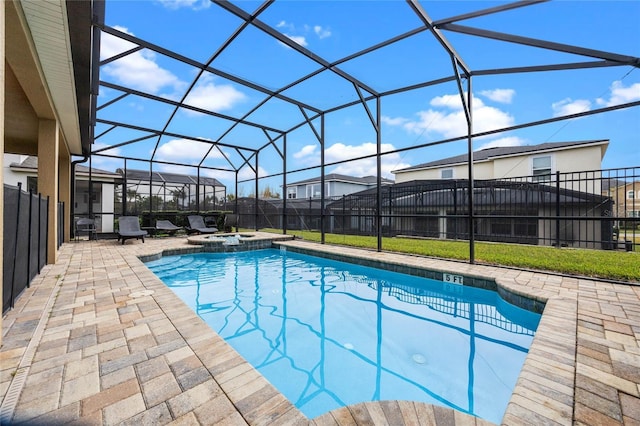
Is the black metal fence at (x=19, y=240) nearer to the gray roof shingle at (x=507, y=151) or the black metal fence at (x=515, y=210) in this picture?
the black metal fence at (x=515, y=210)

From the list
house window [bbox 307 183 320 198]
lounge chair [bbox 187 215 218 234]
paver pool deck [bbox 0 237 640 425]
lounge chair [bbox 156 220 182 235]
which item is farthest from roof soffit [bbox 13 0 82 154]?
house window [bbox 307 183 320 198]

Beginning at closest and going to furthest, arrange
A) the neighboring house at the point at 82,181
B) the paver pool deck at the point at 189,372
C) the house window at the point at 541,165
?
1. the paver pool deck at the point at 189,372
2. the neighboring house at the point at 82,181
3. the house window at the point at 541,165

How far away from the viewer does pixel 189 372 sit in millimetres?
1813

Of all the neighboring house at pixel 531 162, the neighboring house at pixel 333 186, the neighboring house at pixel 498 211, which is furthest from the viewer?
the neighboring house at pixel 333 186

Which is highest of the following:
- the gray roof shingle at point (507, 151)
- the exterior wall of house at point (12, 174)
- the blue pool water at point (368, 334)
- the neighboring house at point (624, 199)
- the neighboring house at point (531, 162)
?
the gray roof shingle at point (507, 151)

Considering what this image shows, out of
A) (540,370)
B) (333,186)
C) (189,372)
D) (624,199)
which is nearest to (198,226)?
(189,372)

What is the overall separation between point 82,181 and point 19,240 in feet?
42.4

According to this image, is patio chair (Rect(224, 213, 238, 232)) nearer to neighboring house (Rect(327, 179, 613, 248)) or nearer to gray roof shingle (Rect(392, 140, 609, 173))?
neighboring house (Rect(327, 179, 613, 248))

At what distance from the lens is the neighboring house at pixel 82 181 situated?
10.9 meters

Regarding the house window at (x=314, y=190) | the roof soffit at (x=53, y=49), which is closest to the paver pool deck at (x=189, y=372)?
the roof soffit at (x=53, y=49)

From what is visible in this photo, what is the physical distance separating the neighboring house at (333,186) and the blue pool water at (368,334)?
16.3 m

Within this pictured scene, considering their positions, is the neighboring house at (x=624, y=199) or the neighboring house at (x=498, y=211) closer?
the neighboring house at (x=624, y=199)

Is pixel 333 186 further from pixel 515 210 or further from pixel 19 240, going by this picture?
pixel 19 240

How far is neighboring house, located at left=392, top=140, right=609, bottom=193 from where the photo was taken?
449 inches
